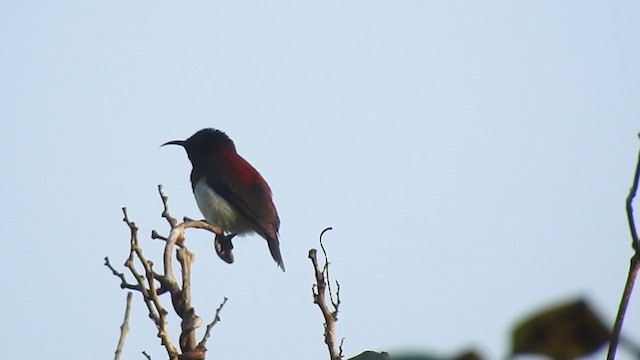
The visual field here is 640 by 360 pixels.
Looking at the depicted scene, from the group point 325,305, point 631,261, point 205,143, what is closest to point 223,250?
point 325,305

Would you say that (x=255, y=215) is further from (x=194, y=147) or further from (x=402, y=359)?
(x=402, y=359)

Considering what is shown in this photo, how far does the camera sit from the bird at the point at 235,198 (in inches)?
325

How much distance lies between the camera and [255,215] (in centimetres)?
828

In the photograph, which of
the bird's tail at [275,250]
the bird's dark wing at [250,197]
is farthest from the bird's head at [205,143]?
the bird's tail at [275,250]

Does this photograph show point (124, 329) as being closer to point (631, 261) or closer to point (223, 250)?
point (631, 261)

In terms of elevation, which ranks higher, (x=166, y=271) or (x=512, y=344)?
(x=166, y=271)

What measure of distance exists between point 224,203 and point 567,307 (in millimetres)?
8025

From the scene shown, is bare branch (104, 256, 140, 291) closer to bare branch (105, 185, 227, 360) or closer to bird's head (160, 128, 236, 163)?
bare branch (105, 185, 227, 360)

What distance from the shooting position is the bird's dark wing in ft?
27.1

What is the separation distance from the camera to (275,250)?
816 centimetres

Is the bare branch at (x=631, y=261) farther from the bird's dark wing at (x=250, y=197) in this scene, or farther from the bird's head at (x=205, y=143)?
the bird's head at (x=205, y=143)

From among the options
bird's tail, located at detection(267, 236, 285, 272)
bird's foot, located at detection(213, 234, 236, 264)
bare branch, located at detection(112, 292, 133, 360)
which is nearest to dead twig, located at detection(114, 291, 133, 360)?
bare branch, located at detection(112, 292, 133, 360)

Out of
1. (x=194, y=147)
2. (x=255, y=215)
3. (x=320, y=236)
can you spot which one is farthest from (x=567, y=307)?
(x=194, y=147)

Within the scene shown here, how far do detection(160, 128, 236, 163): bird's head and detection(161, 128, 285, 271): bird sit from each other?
0.57 feet
